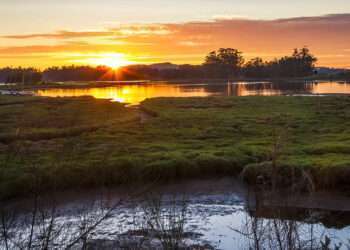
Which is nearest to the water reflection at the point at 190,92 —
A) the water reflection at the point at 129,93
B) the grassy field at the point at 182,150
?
the water reflection at the point at 129,93

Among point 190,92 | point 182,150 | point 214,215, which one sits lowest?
point 214,215

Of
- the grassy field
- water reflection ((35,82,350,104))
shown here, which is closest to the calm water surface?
the grassy field

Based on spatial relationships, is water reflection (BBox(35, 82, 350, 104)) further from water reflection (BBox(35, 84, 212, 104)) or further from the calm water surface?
the calm water surface

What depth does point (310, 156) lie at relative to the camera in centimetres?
2017

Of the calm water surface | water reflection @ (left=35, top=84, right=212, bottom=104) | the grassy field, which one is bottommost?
the calm water surface

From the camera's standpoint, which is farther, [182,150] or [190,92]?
[190,92]

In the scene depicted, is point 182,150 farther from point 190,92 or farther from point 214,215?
point 190,92

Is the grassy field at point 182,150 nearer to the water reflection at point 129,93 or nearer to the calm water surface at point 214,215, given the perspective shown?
the calm water surface at point 214,215

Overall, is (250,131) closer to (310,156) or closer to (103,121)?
(310,156)

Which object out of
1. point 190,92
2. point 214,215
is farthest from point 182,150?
point 190,92

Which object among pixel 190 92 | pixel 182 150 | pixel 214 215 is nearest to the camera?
pixel 214 215

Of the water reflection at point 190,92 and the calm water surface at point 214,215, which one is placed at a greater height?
the water reflection at point 190,92

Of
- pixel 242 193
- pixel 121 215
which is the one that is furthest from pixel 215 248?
pixel 242 193

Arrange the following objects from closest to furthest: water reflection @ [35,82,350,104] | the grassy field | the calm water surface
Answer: the calm water surface, the grassy field, water reflection @ [35,82,350,104]
